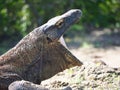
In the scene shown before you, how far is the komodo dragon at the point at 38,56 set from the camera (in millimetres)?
3627

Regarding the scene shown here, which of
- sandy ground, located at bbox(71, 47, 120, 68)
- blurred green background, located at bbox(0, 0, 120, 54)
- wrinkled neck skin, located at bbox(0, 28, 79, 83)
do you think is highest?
blurred green background, located at bbox(0, 0, 120, 54)

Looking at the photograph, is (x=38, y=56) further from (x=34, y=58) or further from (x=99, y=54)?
(x=99, y=54)

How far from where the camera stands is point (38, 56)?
3.76 metres

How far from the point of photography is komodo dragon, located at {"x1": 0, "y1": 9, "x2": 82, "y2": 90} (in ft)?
11.9

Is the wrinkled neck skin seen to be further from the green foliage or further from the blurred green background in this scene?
the green foliage

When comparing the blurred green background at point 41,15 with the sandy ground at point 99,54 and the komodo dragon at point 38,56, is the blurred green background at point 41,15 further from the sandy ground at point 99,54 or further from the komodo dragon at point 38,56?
the komodo dragon at point 38,56

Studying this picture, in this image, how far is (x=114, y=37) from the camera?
13141 millimetres

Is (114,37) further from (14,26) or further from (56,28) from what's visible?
(56,28)

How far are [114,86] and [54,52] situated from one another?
638mm

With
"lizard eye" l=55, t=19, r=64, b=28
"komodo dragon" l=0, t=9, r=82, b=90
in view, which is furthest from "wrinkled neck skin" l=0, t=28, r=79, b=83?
"lizard eye" l=55, t=19, r=64, b=28

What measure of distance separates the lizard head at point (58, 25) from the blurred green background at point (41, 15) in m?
8.13

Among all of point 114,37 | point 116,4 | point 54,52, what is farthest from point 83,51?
point 54,52

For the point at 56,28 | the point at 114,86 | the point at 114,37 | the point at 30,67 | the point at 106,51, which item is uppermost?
the point at 114,37

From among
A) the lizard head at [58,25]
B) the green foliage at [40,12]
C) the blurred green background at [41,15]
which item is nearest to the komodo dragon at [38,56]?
the lizard head at [58,25]
